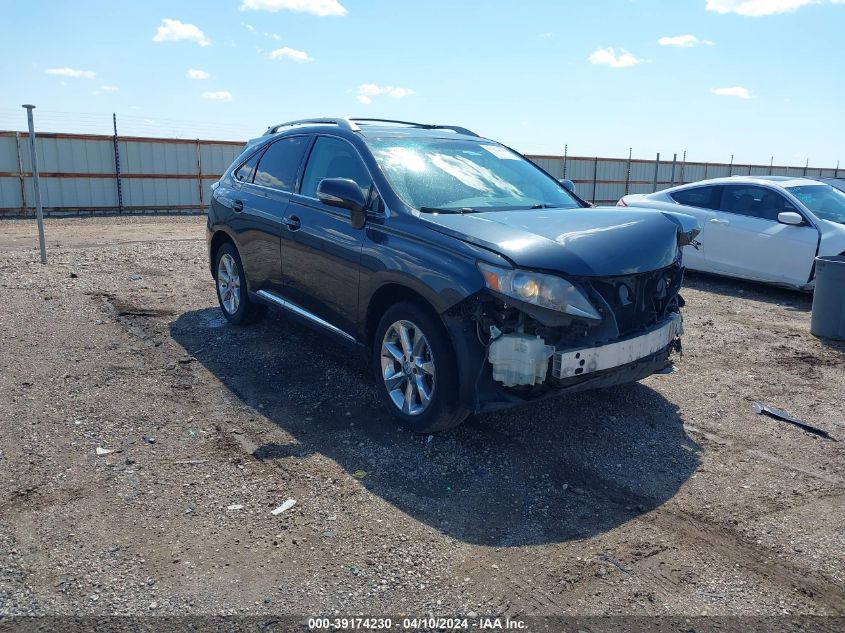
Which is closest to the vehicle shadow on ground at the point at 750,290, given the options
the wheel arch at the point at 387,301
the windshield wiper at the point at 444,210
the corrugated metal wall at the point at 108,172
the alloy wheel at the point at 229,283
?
the windshield wiper at the point at 444,210

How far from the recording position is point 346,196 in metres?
4.64

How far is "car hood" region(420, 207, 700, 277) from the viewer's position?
12.9ft

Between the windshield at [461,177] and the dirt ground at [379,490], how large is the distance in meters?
1.45

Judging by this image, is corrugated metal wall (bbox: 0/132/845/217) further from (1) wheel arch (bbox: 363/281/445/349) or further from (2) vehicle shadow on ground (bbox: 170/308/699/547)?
(1) wheel arch (bbox: 363/281/445/349)

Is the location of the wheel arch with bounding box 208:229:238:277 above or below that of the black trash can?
above

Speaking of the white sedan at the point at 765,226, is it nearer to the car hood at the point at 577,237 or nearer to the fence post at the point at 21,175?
the car hood at the point at 577,237

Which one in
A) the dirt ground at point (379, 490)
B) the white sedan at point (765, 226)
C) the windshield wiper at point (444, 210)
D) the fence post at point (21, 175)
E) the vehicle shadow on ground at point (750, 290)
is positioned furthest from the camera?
the fence post at point (21, 175)

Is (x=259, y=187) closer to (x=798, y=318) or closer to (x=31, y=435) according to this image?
(x=31, y=435)

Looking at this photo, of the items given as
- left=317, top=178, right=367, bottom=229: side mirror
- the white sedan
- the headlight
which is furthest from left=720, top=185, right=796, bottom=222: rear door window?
left=317, top=178, right=367, bottom=229: side mirror

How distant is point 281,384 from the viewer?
545 cm

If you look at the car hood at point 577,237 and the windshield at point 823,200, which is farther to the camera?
the windshield at point 823,200

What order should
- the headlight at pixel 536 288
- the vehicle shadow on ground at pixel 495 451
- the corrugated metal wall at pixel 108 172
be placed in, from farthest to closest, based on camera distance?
the corrugated metal wall at pixel 108 172 → the headlight at pixel 536 288 → the vehicle shadow on ground at pixel 495 451

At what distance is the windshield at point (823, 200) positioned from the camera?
891 centimetres

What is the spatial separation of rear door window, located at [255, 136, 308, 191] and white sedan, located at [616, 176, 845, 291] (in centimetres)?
612
